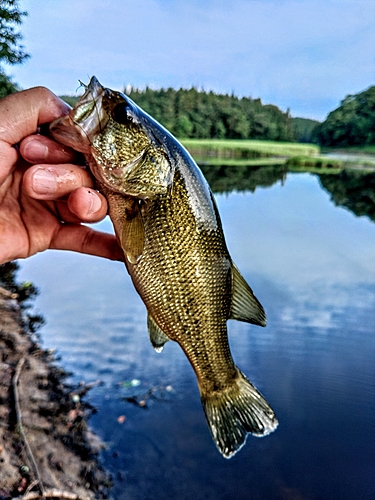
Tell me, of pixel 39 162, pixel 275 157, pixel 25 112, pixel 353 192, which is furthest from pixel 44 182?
pixel 275 157

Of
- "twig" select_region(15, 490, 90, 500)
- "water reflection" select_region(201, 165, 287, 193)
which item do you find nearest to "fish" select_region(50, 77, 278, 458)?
"twig" select_region(15, 490, 90, 500)

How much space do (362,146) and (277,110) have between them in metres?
34.3

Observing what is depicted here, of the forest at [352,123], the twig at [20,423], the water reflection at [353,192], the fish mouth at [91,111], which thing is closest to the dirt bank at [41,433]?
the twig at [20,423]

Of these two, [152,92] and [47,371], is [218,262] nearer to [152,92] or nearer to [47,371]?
[47,371]

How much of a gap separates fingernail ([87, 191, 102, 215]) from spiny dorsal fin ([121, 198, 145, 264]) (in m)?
0.17

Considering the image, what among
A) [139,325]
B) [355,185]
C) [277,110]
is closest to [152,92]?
[277,110]

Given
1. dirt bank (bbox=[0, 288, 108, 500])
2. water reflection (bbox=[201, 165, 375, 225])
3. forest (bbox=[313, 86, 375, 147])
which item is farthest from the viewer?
forest (bbox=[313, 86, 375, 147])

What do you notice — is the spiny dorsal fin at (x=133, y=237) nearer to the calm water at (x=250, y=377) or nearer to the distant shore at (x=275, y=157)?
the calm water at (x=250, y=377)

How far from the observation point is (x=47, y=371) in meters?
6.77

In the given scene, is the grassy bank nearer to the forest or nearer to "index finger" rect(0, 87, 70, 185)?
the forest

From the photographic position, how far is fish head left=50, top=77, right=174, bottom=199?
78.8 inches

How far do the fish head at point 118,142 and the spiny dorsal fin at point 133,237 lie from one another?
0.44 feet

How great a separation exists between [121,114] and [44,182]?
20.4 inches

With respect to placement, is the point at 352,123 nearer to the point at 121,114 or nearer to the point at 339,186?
the point at 339,186
